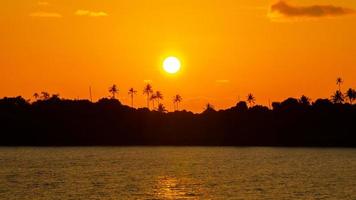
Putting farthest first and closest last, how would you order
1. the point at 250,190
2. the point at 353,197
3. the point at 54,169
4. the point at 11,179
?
the point at 54,169
the point at 11,179
the point at 250,190
the point at 353,197

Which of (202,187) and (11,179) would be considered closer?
(202,187)

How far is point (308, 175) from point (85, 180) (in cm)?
5240

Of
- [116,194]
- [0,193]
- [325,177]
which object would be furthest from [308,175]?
[0,193]

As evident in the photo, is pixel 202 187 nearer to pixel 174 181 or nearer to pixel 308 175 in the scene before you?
pixel 174 181

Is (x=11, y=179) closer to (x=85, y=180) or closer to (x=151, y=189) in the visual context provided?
(x=85, y=180)

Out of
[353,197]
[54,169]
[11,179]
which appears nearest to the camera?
[353,197]

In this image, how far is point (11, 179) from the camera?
142000 mm

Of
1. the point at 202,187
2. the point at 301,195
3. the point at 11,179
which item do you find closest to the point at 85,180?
the point at 11,179

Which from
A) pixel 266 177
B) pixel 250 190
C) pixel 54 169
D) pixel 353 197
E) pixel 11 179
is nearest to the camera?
pixel 353 197

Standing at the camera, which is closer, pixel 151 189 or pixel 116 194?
pixel 116 194

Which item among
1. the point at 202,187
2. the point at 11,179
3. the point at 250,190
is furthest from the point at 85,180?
the point at 250,190

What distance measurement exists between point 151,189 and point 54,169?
181 feet

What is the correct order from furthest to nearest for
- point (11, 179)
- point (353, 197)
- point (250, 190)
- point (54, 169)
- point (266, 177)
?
point (54, 169), point (266, 177), point (11, 179), point (250, 190), point (353, 197)

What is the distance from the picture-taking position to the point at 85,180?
467 ft
